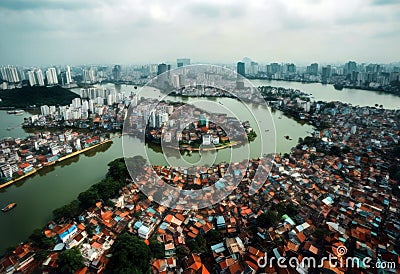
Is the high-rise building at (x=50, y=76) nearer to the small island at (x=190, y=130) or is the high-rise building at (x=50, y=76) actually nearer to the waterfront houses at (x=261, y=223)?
the small island at (x=190, y=130)

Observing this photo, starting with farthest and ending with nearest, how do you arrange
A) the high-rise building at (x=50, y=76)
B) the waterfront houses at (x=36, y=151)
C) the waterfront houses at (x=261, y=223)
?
the high-rise building at (x=50, y=76) → the waterfront houses at (x=36, y=151) → the waterfront houses at (x=261, y=223)

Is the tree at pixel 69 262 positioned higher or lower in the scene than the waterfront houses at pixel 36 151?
lower

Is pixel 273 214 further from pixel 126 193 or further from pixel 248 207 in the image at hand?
pixel 126 193

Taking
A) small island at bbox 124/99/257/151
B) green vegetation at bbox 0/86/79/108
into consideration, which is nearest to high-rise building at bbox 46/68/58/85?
green vegetation at bbox 0/86/79/108

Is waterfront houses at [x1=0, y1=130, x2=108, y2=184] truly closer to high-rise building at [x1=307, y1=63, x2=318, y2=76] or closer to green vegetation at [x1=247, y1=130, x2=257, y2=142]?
green vegetation at [x1=247, y1=130, x2=257, y2=142]

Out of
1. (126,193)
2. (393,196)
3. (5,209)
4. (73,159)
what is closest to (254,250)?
(126,193)

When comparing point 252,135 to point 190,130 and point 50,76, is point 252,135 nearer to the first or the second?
point 190,130

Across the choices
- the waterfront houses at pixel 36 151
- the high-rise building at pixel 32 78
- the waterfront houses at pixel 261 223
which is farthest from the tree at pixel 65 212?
the high-rise building at pixel 32 78
